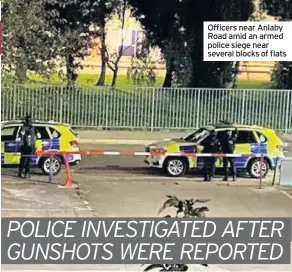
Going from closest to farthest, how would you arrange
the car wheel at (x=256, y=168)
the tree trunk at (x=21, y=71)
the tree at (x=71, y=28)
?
the tree trunk at (x=21, y=71) < the car wheel at (x=256, y=168) < the tree at (x=71, y=28)

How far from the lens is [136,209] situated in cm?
1477

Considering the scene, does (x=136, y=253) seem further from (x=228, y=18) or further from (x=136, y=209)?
(x=228, y=18)

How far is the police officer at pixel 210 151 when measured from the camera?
18719mm

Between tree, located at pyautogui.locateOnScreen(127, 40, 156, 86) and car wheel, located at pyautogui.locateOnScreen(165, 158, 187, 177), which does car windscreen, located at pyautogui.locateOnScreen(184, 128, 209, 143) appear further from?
tree, located at pyautogui.locateOnScreen(127, 40, 156, 86)

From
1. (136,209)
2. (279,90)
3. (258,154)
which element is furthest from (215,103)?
(136,209)

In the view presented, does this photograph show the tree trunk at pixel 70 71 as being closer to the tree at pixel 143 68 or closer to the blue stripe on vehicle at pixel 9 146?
the tree at pixel 143 68

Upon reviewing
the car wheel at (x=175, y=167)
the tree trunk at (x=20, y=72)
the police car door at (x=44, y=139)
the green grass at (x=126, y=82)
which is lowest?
the car wheel at (x=175, y=167)

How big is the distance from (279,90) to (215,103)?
1.95m

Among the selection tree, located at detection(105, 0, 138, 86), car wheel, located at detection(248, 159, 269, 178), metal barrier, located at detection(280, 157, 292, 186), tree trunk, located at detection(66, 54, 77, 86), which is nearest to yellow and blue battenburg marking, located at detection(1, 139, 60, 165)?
car wheel, located at detection(248, 159, 269, 178)

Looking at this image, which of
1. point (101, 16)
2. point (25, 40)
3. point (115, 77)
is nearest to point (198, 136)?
point (25, 40)

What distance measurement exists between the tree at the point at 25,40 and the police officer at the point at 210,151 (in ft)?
14.9

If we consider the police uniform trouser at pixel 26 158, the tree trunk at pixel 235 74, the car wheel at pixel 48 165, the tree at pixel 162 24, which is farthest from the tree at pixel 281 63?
the police uniform trouser at pixel 26 158

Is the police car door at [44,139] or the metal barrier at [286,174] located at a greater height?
the police car door at [44,139]

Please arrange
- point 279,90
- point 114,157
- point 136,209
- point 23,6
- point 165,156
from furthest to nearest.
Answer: point 279,90 → point 114,157 → point 165,156 → point 23,6 → point 136,209
